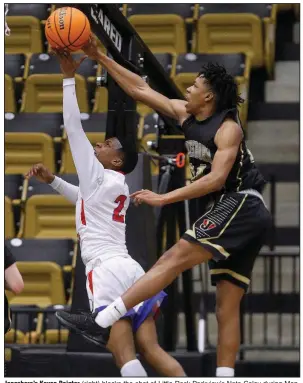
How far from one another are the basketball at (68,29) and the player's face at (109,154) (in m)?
0.75

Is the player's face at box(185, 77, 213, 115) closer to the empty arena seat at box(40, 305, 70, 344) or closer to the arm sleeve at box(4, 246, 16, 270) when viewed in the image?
the arm sleeve at box(4, 246, 16, 270)

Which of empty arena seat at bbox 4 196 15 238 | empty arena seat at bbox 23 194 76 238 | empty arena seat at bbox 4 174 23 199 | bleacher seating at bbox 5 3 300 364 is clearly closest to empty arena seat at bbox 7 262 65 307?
bleacher seating at bbox 5 3 300 364

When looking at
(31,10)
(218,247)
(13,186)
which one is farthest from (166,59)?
(218,247)

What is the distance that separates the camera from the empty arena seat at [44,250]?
12.2 meters

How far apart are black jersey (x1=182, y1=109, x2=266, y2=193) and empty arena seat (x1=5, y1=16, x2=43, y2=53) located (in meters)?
6.73

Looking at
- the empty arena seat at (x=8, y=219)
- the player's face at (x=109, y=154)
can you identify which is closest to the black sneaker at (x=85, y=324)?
the player's face at (x=109, y=154)

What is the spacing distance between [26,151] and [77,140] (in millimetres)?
5785

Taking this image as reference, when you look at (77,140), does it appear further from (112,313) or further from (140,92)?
(112,313)

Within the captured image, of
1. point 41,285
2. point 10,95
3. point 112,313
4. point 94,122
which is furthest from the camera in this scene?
point 10,95

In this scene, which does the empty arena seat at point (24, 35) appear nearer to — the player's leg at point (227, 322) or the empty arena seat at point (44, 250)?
the empty arena seat at point (44, 250)

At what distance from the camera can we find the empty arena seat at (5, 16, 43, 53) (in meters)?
14.6

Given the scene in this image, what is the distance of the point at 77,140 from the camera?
7.95m

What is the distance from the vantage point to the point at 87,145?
313 inches

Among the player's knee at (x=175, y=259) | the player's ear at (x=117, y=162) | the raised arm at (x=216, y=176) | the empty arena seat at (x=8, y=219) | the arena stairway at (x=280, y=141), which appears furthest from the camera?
the empty arena seat at (x=8, y=219)
